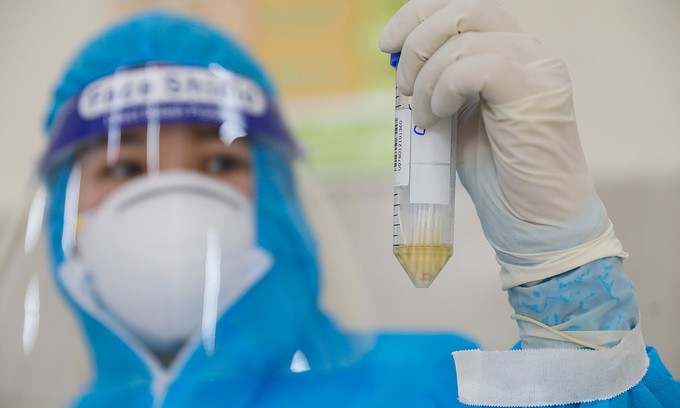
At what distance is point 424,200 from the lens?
0.74 metres

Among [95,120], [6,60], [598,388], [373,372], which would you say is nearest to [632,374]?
[598,388]

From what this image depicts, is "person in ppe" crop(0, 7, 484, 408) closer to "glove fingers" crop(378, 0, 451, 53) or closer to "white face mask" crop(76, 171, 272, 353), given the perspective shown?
"white face mask" crop(76, 171, 272, 353)

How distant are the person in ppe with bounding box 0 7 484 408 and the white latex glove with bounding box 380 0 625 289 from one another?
220 millimetres

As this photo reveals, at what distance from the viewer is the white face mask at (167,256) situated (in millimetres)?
798

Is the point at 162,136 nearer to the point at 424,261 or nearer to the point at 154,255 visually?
the point at 154,255

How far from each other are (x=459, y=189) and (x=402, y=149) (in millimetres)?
616

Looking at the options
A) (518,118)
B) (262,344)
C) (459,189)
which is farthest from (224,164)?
(459,189)

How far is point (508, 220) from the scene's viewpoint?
0.82 m

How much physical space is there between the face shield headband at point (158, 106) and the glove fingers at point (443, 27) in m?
0.21

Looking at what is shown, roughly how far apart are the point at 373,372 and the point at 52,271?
0.42 m

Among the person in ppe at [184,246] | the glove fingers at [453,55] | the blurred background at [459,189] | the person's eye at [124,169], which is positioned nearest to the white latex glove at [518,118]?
the glove fingers at [453,55]

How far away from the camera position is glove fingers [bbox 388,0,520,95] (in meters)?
0.77

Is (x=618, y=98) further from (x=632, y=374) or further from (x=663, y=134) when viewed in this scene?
(x=632, y=374)

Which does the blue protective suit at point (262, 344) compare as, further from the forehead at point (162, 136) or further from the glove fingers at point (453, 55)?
the glove fingers at point (453, 55)
